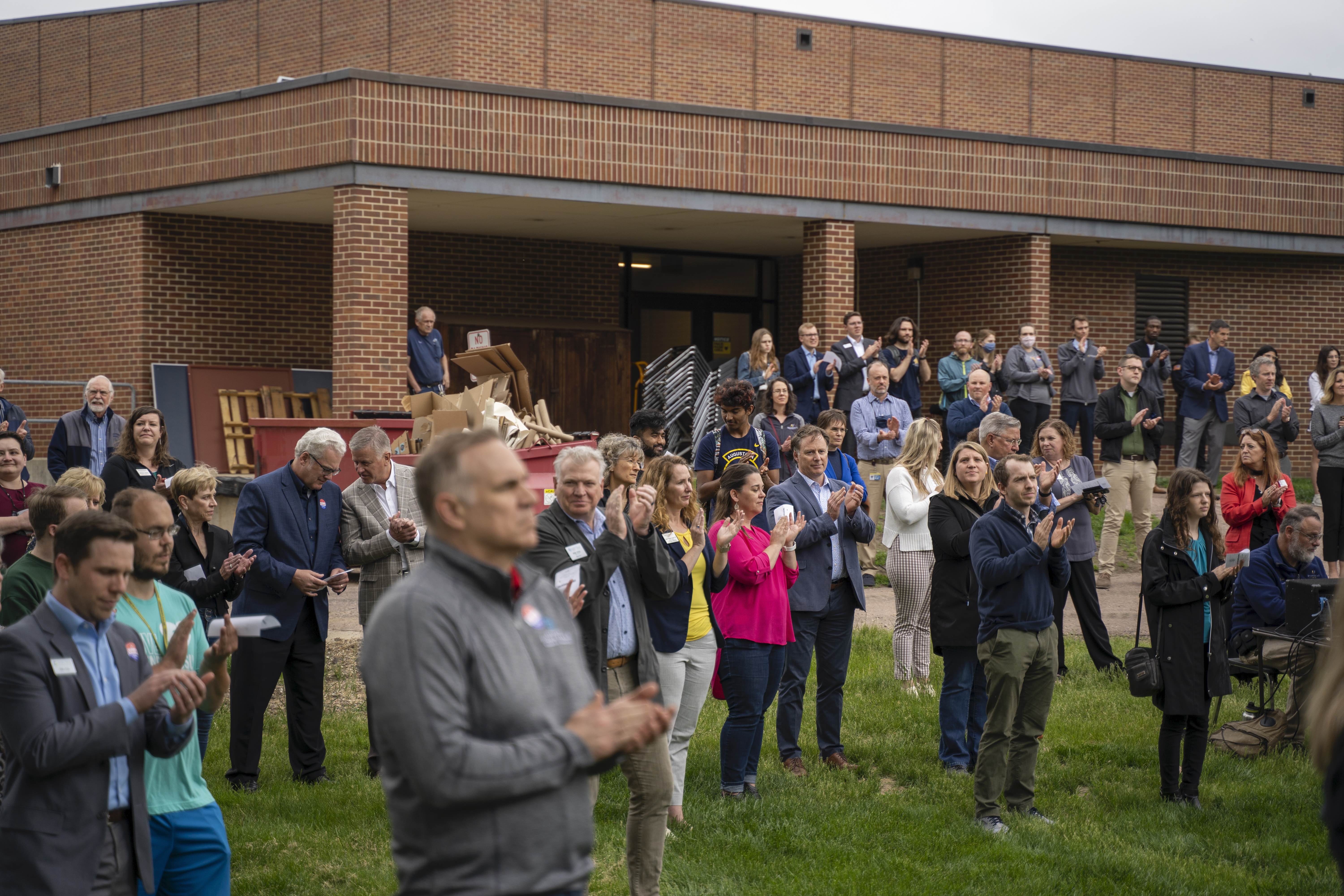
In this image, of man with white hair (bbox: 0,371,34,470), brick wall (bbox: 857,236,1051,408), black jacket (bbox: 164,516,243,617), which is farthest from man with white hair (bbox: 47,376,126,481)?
brick wall (bbox: 857,236,1051,408)

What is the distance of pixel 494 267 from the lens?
69.7 ft

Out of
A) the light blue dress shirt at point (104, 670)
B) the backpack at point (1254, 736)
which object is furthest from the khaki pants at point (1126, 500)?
the light blue dress shirt at point (104, 670)

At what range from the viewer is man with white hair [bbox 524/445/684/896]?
5.41 meters

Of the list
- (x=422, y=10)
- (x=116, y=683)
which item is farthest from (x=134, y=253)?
(x=116, y=683)

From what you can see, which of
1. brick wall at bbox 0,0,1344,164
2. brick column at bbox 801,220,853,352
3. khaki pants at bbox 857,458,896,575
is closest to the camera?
khaki pants at bbox 857,458,896,575

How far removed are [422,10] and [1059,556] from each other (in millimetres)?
19739

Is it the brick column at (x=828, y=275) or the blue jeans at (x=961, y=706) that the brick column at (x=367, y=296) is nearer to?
the brick column at (x=828, y=275)

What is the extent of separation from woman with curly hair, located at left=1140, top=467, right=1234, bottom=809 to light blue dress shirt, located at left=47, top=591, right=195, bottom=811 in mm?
4963

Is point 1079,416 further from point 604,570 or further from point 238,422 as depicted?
point 604,570

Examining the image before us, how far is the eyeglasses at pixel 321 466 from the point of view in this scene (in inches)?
287

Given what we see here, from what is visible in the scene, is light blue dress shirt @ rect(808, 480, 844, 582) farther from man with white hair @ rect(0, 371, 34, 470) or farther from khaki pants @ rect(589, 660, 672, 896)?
man with white hair @ rect(0, 371, 34, 470)

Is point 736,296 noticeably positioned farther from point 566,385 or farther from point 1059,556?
point 1059,556

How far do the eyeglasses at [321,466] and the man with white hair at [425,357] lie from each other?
349 inches

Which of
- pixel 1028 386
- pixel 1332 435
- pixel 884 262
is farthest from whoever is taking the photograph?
pixel 884 262
